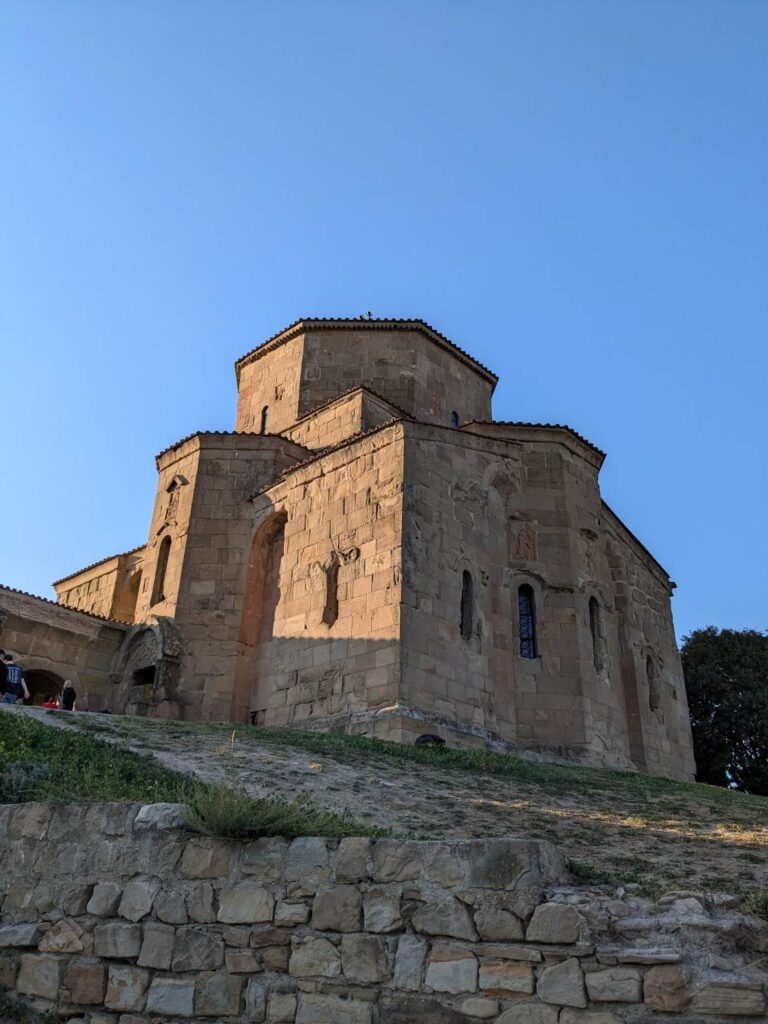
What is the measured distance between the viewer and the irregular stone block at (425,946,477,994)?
15.0 ft

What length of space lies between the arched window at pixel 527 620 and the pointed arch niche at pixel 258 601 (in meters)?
4.83

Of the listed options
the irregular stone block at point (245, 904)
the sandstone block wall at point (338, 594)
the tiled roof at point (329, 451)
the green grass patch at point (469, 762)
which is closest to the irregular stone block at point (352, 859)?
the irregular stone block at point (245, 904)

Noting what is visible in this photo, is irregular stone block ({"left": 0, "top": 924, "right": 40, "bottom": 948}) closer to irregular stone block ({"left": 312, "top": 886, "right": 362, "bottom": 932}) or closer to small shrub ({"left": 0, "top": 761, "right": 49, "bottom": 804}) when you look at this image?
small shrub ({"left": 0, "top": 761, "right": 49, "bottom": 804})

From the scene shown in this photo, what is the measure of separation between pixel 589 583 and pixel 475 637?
3.24m

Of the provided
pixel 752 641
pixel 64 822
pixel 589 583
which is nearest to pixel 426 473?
pixel 589 583

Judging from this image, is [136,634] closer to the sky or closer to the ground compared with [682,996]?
closer to the sky

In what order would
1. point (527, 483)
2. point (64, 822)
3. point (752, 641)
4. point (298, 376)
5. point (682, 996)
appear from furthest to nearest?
point (752, 641) < point (298, 376) < point (527, 483) < point (64, 822) < point (682, 996)

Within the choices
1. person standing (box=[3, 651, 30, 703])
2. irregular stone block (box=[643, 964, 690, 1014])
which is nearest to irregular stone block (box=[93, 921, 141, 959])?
irregular stone block (box=[643, 964, 690, 1014])

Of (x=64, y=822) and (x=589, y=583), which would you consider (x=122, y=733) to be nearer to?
(x=64, y=822)

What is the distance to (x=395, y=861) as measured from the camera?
5.04 meters

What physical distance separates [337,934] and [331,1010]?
15.1 inches

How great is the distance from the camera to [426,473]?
1565 cm

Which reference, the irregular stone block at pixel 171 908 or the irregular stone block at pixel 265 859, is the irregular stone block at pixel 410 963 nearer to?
the irregular stone block at pixel 265 859

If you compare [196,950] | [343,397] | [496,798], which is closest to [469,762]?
[496,798]
